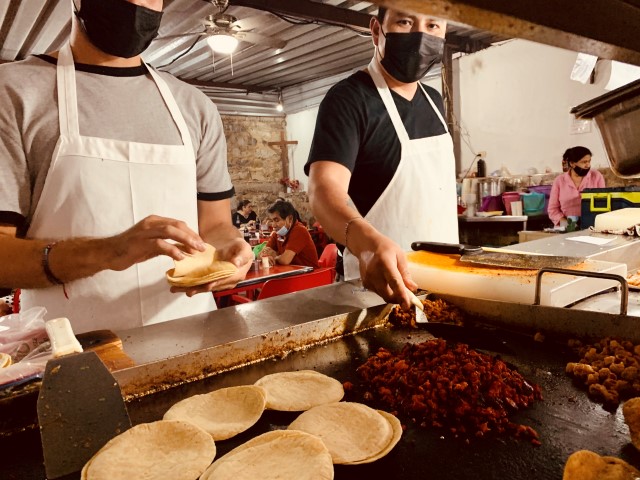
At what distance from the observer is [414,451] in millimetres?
1146

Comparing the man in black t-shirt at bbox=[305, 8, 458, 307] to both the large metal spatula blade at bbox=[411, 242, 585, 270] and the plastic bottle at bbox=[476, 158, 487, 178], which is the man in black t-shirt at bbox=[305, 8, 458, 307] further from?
the plastic bottle at bbox=[476, 158, 487, 178]

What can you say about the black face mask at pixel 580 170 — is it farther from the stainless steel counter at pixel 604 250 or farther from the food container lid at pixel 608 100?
the food container lid at pixel 608 100

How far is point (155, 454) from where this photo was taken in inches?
45.3

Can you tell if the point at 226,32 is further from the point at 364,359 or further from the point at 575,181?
the point at 575,181

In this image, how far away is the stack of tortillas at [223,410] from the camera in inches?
49.8


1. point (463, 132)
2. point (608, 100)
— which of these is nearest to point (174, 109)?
point (608, 100)

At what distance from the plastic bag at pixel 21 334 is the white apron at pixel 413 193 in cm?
166

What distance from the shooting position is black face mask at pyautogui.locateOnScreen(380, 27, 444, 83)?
248 centimetres

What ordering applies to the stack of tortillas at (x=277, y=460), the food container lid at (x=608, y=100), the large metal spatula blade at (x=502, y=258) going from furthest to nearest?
the large metal spatula blade at (x=502, y=258)
the stack of tortillas at (x=277, y=460)
the food container lid at (x=608, y=100)

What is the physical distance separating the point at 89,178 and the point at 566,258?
6.99ft

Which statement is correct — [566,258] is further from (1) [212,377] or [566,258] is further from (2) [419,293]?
(1) [212,377]

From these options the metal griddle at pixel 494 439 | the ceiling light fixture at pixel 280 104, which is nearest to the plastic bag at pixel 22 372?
the metal griddle at pixel 494 439

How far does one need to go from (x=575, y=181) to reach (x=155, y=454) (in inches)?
297

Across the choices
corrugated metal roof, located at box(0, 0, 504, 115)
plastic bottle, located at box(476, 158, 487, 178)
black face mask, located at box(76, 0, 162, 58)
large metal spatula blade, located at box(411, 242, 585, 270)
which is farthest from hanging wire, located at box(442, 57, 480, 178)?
black face mask, located at box(76, 0, 162, 58)
